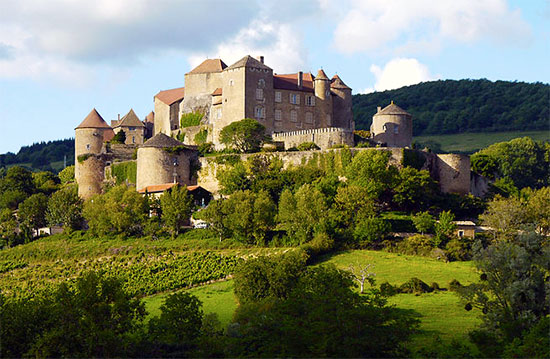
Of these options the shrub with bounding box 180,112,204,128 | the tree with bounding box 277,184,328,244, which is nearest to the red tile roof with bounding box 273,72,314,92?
the shrub with bounding box 180,112,204,128

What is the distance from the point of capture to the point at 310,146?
233ft

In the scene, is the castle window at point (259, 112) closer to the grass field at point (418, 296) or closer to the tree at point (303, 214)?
the tree at point (303, 214)

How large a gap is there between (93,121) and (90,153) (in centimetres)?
520

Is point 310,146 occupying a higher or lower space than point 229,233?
higher

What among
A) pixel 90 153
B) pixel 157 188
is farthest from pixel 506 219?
pixel 90 153

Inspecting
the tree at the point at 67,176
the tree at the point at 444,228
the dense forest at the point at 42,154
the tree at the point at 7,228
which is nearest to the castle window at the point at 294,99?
the tree at the point at 444,228

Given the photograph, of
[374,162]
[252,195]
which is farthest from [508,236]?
[252,195]

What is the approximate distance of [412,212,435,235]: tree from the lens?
58.5m

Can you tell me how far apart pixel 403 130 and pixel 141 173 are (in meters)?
23.1

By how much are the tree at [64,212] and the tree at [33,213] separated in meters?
0.80

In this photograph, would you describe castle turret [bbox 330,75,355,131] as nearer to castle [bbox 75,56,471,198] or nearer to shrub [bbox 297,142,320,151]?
castle [bbox 75,56,471,198]

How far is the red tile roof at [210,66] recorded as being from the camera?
274ft

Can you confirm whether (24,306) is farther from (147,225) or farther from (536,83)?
(536,83)

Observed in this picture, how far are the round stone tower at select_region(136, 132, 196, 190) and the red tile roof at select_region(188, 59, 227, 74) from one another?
12.8 meters
